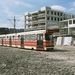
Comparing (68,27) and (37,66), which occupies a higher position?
(68,27)

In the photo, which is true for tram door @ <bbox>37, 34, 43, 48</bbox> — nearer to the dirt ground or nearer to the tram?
the tram

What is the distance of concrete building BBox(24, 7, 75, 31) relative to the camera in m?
87.5

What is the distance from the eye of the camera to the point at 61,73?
885 cm

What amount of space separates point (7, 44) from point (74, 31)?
118ft

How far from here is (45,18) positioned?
87312 millimetres

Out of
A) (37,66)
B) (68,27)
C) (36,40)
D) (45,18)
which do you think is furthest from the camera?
(45,18)

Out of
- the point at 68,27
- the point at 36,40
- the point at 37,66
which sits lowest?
the point at 37,66

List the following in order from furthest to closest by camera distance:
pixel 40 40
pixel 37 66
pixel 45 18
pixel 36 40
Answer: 1. pixel 45 18
2. pixel 36 40
3. pixel 40 40
4. pixel 37 66

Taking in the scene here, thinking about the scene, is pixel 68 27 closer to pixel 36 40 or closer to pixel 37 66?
pixel 36 40

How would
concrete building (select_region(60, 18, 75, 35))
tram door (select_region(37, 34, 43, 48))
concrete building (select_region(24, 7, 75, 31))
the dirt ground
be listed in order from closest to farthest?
1. the dirt ground
2. tram door (select_region(37, 34, 43, 48))
3. concrete building (select_region(60, 18, 75, 35))
4. concrete building (select_region(24, 7, 75, 31))

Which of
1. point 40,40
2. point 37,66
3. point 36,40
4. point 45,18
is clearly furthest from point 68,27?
point 37,66

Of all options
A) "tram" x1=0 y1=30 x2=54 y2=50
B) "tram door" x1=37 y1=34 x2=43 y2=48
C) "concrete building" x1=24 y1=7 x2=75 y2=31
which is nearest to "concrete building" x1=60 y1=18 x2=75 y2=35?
"concrete building" x1=24 y1=7 x2=75 y2=31

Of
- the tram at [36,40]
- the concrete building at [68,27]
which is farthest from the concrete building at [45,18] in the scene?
the tram at [36,40]

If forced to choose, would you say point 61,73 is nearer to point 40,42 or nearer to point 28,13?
point 40,42
